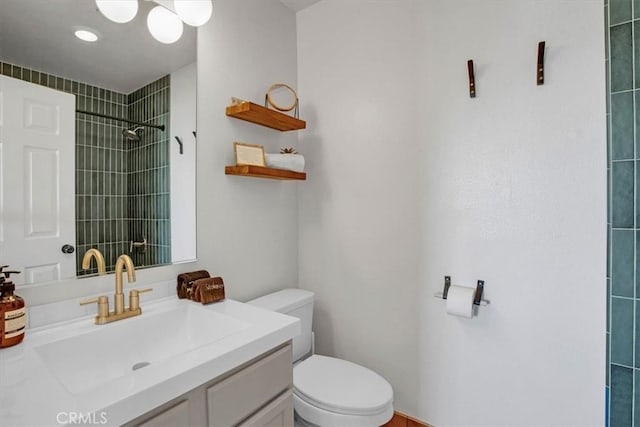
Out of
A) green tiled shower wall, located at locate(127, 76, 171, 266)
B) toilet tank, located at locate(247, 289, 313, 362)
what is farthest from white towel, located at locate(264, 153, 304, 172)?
toilet tank, located at locate(247, 289, 313, 362)

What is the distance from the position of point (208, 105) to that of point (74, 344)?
3.57 feet

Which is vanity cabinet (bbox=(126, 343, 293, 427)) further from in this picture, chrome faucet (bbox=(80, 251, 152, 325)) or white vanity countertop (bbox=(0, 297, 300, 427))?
chrome faucet (bbox=(80, 251, 152, 325))

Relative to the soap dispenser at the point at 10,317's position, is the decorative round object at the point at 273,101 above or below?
above

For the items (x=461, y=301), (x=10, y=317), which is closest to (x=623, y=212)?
(x=461, y=301)

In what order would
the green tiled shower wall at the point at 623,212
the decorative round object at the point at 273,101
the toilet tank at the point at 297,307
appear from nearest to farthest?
1. the green tiled shower wall at the point at 623,212
2. the toilet tank at the point at 297,307
3. the decorative round object at the point at 273,101

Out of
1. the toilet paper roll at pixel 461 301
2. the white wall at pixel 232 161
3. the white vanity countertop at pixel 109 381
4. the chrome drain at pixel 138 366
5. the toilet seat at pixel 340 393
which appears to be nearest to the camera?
the white vanity countertop at pixel 109 381

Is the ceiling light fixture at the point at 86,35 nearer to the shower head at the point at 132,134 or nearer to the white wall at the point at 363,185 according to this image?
the shower head at the point at 132,134

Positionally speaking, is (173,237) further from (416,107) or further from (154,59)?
(416,107)

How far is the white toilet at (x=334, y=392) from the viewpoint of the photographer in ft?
4.03

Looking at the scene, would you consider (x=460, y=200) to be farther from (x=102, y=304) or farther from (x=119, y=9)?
(x=119, y=9)

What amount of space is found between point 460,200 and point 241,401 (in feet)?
4.06

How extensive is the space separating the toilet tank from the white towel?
71 centimetres

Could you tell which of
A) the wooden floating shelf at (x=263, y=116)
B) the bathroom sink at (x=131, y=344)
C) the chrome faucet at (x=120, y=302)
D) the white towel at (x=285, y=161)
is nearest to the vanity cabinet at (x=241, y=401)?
the bathroom sink at (x=131, y=344)

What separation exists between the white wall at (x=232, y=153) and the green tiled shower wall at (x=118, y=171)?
7.0 inches
